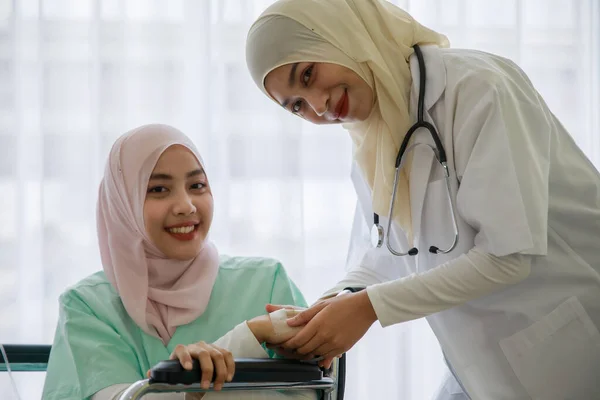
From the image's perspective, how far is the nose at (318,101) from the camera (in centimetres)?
152

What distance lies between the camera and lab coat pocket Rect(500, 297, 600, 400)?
4.79 ft

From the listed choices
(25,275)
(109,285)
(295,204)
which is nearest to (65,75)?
(25,275)

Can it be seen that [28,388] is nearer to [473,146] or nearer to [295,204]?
[295,204]

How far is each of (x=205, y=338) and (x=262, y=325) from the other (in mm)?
262

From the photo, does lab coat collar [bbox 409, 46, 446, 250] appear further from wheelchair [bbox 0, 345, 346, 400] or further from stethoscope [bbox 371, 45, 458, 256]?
wheelchair [bbox 0, 345, 346, 400]

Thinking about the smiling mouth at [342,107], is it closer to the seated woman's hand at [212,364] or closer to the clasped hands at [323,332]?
the clasped hands at [323,332]

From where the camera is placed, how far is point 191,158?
183 cm

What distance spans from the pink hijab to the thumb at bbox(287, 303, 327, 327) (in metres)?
0.35

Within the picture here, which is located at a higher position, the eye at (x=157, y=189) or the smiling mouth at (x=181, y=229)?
the eye at (x=157, y=189)

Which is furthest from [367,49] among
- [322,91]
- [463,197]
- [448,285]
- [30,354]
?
[30,354]

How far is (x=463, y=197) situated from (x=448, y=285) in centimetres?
17

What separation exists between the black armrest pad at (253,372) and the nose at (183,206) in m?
0.51

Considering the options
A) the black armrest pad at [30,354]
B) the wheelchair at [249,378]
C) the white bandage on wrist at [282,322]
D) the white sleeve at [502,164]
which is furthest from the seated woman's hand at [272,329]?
the black armrest pad at [30,354]

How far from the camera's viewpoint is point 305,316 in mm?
1505
